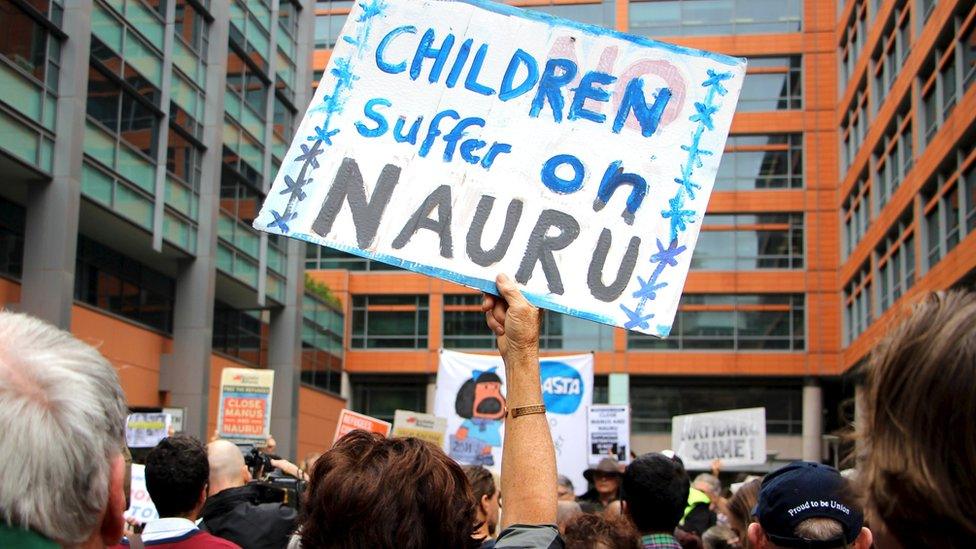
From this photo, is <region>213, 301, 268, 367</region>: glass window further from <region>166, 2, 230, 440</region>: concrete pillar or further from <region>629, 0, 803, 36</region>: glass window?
<region>629, 0, 803, 36</region>: glass window

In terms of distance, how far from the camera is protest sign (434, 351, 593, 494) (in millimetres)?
14789

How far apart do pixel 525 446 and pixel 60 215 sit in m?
20.4

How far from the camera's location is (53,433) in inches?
68.6

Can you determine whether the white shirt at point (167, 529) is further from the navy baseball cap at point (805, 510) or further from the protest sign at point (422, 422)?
the protest sign at point (422, 422)

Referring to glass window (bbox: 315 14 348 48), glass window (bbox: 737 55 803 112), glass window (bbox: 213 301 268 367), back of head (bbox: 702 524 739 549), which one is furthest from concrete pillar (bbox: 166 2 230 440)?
back of head (bbox: 702 524 739 549)

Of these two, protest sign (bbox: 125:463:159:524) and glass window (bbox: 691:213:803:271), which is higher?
glass window (bbox: 691:213:803:271)

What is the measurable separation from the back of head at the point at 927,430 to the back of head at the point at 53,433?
3.66 ft

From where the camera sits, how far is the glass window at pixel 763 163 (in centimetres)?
4400

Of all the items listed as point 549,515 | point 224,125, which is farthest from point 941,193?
point 549,515

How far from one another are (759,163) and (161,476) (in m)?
41.5

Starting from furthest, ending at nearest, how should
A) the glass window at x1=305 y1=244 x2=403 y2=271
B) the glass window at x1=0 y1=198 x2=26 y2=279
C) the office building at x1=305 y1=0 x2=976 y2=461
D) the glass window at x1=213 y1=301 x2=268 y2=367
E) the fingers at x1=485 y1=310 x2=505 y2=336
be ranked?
the glass window at x1=305 y1=244 x2=403 y2=271
the office building at x1=305 y1=0 x2=976 y2=461
the glass window at x1=213 y1=301 x2=268 y2=367
the glass window at x1=0 y1=198 x2=26 y2=279
the fingers at x1=485 y1=310 x2=505 y2=336

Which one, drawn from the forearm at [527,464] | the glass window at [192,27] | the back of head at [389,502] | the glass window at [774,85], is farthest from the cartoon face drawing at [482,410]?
the glass window at [774,85]

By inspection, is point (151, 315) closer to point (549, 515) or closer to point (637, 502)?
point (637, 502)

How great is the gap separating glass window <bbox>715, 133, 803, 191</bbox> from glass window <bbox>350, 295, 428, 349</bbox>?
12.7 meters
